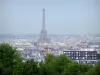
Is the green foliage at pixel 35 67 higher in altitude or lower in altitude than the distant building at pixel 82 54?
higher

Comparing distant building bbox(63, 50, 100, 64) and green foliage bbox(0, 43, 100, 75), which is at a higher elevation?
green foliage bbox(0, 43, 100, 75)

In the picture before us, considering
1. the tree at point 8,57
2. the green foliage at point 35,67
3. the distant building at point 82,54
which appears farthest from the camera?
the distant building at point 82,54

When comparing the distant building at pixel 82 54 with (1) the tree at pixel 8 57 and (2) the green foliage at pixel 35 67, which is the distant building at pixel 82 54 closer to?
(2) the green foliage at pixel 35 67

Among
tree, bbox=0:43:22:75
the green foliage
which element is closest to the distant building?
the green foliage

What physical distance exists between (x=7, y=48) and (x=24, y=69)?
61.0 inches

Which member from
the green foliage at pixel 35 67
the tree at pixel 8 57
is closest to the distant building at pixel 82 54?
the green foliage at pixel 35 67

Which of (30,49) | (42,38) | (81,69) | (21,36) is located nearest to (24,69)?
(81,69)

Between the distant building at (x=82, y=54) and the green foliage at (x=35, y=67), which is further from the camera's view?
the distant building at (x=82, y=54)

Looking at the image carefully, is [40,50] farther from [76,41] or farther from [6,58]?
[6,58]

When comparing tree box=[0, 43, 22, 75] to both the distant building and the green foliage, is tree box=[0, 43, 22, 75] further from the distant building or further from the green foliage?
the distant building

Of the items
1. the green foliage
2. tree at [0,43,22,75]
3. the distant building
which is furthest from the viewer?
the distant building

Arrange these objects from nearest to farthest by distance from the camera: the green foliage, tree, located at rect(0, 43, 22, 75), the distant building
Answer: the green foliage < tree, located at rect(0, 43, 22, 75) < the distant building

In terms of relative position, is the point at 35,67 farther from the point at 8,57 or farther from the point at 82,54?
the point at 82,54

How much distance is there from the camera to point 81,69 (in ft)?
15.3
